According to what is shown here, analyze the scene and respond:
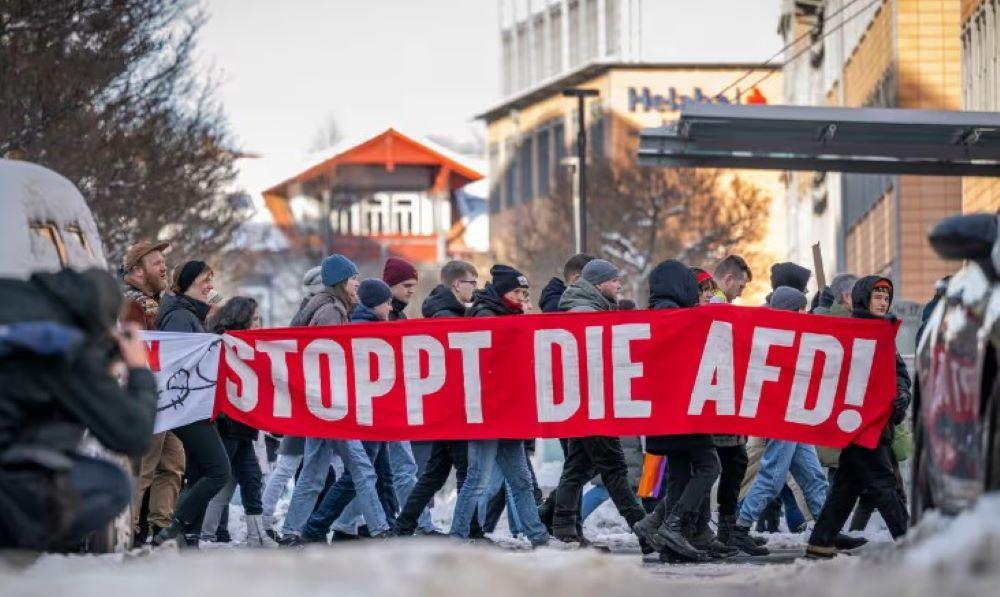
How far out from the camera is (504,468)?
14.3 meters

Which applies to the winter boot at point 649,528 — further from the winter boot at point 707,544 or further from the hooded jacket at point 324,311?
the hooded jacket at point 324,311

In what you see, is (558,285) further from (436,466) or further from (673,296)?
(673,296)

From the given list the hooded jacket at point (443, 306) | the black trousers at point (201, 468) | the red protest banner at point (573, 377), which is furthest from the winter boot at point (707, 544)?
the black trousers at point (201, 468)

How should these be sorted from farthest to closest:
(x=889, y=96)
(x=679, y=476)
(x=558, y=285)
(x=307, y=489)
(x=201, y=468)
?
(x=889, y=96) → (x=558, y=285) → (x=307, y=489) → (x=201, y=468) → (x=679, y=476)

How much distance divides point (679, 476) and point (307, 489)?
102 inches

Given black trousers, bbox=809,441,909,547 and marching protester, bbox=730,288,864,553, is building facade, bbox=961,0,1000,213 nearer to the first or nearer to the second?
marching protester, bbox=730,288,864,553

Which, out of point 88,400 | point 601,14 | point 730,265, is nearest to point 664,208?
point 601,14

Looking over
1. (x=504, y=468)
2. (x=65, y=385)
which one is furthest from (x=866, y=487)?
(x=65, y=385)

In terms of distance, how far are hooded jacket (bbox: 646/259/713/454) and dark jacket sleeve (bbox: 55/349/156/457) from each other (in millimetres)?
5846

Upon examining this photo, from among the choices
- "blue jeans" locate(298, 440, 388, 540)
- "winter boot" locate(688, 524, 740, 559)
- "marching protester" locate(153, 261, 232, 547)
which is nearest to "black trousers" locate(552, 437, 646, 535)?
"winter boot" locate(688, 524, 740, 559)

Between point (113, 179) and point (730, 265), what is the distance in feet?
68.8

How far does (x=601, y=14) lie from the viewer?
10212 centimetres

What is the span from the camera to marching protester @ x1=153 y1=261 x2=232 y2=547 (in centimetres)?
1386

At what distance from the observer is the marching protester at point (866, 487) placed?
515 inches
